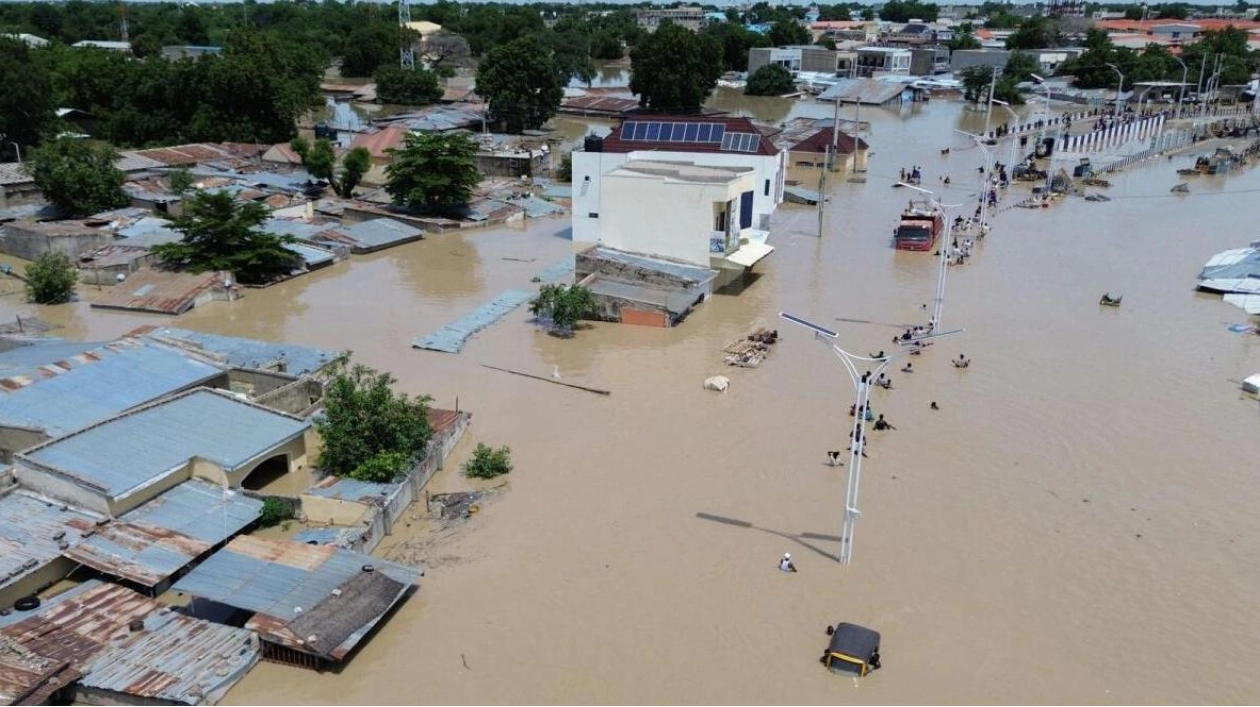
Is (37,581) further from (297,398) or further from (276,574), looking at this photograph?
(297,398)

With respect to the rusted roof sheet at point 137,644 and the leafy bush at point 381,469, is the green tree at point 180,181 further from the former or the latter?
the rusted roof sheet at point 137,644

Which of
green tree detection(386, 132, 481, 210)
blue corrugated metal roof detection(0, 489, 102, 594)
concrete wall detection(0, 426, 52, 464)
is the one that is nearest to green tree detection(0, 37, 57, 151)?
green tree detection(386, 132, 481, 210)

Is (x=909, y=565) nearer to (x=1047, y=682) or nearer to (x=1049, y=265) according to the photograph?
(x=1047, y=682)

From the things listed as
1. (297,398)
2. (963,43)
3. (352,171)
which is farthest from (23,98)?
(963,43)

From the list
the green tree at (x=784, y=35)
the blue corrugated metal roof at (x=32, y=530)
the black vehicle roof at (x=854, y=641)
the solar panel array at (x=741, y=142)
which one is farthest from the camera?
the green tree at (x=784, y=35)

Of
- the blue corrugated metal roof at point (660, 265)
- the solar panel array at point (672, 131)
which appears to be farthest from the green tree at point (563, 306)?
the solar panel array at point (672, 131)

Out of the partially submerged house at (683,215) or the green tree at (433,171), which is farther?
the green tree at (433,171)
